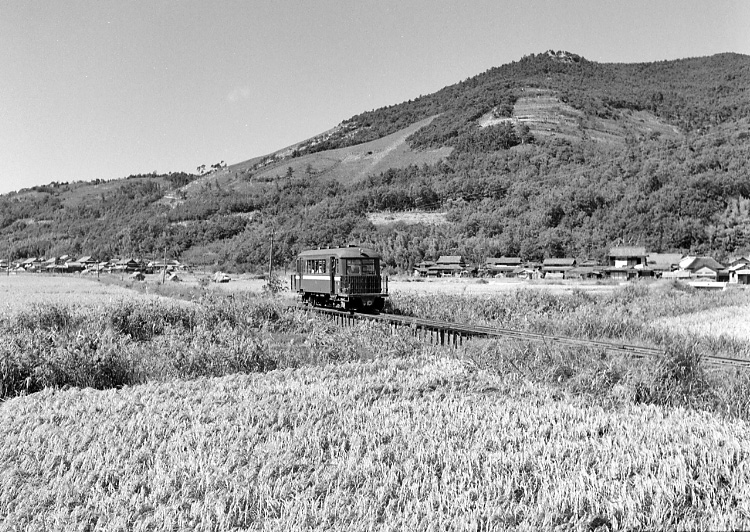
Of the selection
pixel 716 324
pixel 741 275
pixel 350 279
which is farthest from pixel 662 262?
pixel 350 279

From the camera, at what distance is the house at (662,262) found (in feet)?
260

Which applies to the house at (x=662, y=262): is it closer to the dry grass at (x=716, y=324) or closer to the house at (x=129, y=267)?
the dry grass at (x=716, y=324)

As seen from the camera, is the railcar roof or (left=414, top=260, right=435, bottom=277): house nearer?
the railcar roof

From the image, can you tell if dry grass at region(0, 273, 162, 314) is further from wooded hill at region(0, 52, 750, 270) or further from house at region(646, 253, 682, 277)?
house at region(646, 253, 682, 277)

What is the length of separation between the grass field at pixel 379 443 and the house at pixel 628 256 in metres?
79.1

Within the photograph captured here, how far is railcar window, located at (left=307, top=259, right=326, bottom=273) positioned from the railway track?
426 cm

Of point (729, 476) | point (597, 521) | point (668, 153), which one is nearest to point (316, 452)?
point (597, 521)

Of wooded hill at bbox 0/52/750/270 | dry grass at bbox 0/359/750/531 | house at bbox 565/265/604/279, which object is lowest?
house at bbox 565/265/604/279

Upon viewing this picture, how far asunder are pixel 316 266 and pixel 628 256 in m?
70.6

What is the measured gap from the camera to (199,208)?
189875mm

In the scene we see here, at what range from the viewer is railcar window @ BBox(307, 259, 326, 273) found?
1043 inches

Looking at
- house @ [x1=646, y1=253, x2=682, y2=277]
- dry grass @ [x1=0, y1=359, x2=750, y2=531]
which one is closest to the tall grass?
dry grass @ [x1=0, y1=359, x2=750, y2=531]

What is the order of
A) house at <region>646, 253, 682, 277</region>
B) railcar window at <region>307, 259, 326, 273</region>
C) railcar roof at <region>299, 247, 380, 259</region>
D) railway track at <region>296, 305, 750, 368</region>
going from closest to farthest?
railway track at <region>296, 305, 750, 368</region> < railcar roof at <region>299, 247, 380, 259</region> < railcar window at <region>307, 259, 326, 273</region> < house at <region>646, 253, 682, 277</region>

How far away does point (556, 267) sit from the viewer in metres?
84.8
